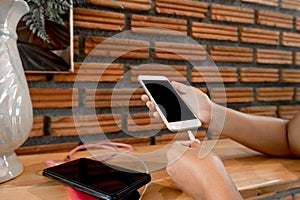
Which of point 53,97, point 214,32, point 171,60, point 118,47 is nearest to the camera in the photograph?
point 118,47

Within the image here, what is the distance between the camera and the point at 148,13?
0.98 m

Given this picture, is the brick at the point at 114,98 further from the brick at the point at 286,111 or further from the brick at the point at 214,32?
the brick at the point at 286,111

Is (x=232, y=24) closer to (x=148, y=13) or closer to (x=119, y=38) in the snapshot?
(x=148, y=13)

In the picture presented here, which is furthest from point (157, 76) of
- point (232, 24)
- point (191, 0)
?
point (232, 24)

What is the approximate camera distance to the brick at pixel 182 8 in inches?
39.4

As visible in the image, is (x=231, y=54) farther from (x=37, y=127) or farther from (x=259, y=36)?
(x=37, y=127)

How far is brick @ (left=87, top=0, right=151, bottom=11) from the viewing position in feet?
2.97

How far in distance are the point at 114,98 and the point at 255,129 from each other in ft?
1.31

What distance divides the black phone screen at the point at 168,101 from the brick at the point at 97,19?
328 millimetres

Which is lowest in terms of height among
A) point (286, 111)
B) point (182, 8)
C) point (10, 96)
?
point (286, 111)

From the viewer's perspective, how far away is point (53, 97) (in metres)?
0.87

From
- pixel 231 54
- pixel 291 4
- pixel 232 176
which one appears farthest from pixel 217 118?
pixel 291 4

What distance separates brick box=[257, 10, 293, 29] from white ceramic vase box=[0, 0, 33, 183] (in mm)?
929

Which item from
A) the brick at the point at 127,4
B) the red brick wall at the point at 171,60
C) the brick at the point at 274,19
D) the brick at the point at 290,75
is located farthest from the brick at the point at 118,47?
the brick at the point at 290,75
